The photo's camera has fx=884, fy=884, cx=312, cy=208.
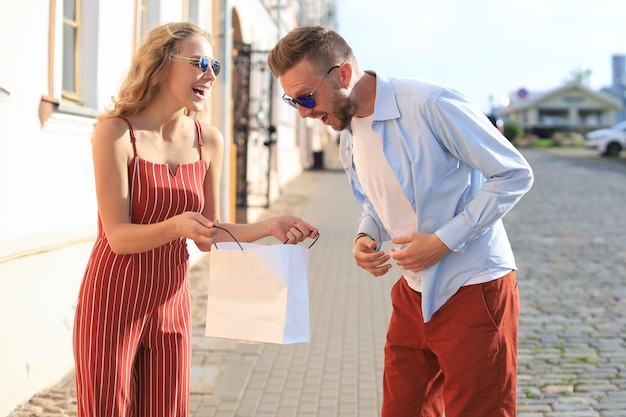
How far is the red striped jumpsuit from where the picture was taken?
2914 millimetres

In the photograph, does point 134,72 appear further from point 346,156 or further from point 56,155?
point 56,155

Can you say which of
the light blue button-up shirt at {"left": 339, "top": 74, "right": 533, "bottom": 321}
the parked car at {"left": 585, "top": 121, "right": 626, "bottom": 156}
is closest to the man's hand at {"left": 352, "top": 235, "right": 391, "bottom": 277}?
the light blue button-up shirt at {"left": 339, "top": 74, "right": 533, "bottom": 321}

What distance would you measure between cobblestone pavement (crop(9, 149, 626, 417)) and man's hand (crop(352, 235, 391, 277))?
7.98 feet

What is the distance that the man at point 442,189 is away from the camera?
277 cm

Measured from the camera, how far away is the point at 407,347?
10.3 feet

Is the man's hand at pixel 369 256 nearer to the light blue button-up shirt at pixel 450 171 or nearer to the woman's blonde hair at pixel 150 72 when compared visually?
the light blue button-up shirt at pixel 450 171

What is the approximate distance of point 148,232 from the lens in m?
2.82

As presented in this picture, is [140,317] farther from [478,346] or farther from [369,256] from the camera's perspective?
[478,346]

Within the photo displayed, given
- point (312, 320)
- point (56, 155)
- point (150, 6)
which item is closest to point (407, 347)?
point (56, 155)

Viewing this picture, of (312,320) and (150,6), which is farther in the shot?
(150,6)

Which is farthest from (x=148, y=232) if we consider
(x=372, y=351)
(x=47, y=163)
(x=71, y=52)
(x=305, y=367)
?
(x=71, y=52)

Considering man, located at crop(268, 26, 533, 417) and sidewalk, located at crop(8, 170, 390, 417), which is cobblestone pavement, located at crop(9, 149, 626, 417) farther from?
man, located at crop(268, 26, 533, 417)

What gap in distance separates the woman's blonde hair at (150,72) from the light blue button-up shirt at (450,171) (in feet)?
2.33

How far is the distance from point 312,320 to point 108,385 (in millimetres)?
5296
